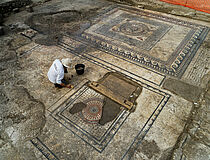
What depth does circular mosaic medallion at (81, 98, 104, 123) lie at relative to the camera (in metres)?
3.29

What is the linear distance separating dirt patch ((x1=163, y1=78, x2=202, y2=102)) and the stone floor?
0.07 feet

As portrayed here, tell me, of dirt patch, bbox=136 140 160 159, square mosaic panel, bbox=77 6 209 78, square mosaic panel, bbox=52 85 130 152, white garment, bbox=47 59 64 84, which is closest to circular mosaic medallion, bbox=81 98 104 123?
square mosaic panel, bbox=52 85 130 152

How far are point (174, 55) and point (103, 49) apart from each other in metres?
2.28

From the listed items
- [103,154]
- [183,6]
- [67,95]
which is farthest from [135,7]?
[103,154]

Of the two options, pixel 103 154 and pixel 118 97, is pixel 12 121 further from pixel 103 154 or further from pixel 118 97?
pixel 118 97

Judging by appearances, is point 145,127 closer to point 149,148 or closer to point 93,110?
point 149,148

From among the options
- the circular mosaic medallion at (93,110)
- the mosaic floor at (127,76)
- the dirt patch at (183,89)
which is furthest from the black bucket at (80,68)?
the dirt patch at (183,89)

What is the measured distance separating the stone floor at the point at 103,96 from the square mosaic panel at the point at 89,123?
19mm

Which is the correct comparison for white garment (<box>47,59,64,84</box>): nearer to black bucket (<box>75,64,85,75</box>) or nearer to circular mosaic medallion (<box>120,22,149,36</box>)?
black bucket (<box>75,64,85,75</box>)

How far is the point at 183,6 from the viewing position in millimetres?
7586

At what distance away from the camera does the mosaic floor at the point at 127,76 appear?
114 inches

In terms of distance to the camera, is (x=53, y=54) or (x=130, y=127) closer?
(x=130, y=127)

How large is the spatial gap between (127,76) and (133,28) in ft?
9.03

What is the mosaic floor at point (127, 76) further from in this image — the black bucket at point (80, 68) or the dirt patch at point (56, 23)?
the dirt patch at point (56, 23)
